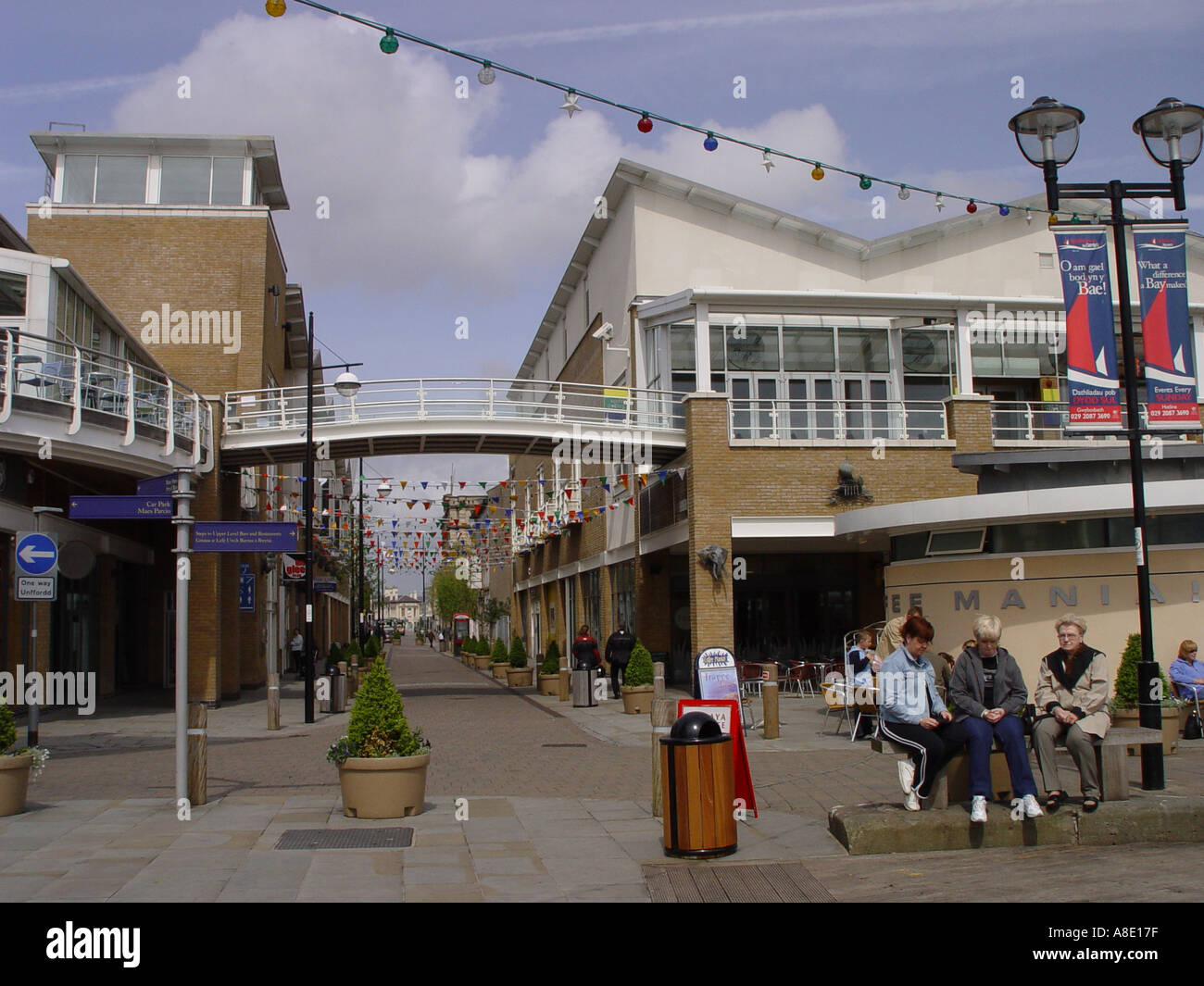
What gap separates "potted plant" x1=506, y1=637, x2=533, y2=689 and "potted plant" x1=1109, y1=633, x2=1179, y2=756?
2178cm

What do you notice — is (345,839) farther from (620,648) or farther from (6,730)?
(620,648)

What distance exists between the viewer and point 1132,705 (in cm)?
1339

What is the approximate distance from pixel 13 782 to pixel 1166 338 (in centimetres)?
1166

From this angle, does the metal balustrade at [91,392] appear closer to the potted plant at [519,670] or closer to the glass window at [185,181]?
the glass window at [185,181]

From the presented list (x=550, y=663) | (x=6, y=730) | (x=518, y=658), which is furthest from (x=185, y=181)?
(x=6, y=730)

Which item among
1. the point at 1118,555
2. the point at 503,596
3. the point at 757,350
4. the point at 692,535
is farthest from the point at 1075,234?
the point at 503,596

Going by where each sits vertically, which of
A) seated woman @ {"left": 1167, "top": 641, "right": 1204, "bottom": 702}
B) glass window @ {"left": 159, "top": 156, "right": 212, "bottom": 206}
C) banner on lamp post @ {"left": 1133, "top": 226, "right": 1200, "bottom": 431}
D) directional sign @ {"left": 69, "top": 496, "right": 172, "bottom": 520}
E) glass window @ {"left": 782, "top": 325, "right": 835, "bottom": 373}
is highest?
glass window @ {"left": 159, "top": 156, "right": 212, "bottom": 206}

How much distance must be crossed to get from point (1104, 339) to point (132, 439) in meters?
16.2

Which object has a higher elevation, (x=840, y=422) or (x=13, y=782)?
(x=840, y=422)

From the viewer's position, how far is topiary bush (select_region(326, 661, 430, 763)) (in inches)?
393

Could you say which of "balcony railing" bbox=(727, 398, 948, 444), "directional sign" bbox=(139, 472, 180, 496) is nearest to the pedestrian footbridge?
"balcony railing" bbox=(727, 398, 948, 444)

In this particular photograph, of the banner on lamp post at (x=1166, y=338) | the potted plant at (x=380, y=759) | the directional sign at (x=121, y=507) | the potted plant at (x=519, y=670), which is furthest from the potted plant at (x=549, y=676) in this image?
the banner on lamp post at (x=1166, y=338)

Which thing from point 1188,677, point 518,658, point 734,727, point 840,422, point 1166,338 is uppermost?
point 840,422

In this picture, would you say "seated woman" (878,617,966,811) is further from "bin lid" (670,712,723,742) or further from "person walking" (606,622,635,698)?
"person walking" (606,622,635,698)
